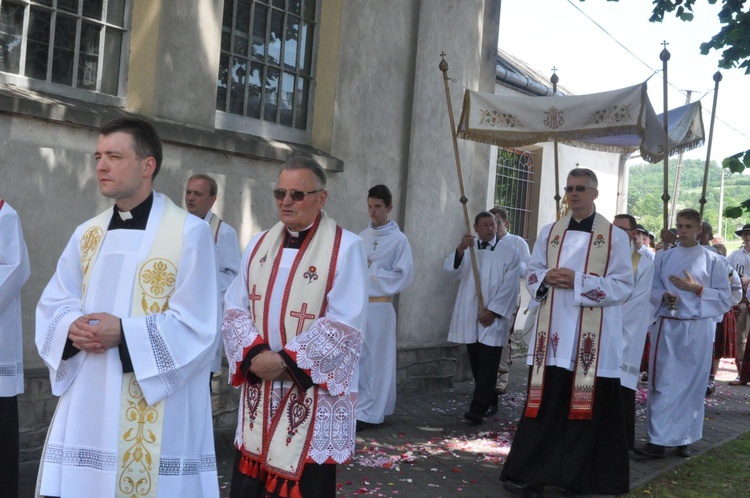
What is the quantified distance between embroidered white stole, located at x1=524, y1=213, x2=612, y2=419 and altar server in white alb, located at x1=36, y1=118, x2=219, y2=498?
355 centimetres

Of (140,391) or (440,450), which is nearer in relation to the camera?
(140,391)

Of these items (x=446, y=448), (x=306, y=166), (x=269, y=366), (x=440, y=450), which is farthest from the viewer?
(x=446, y=448)

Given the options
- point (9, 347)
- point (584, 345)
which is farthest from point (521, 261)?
point (9, 347)

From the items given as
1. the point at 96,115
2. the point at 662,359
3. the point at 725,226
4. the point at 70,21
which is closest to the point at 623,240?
the point at 662,359

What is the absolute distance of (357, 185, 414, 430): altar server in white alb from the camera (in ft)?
29.6

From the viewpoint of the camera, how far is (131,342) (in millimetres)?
3811

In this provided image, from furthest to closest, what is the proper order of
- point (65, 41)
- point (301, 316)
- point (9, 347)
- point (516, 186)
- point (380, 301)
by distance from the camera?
point (516, 186), point (380, 301), point (65, 41), point (9, 347), point (301, 316)

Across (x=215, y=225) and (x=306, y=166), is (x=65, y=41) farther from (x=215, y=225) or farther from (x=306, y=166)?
(x=306, y=166)

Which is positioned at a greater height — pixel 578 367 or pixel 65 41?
pixel 65 41

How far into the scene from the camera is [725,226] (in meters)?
98.2

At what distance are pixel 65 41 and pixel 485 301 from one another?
5453 millimetres

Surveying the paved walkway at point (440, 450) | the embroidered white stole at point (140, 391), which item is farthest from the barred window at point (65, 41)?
the embroidered white stole at point (140, 391)

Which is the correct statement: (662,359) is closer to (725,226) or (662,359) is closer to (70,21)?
(70,21)

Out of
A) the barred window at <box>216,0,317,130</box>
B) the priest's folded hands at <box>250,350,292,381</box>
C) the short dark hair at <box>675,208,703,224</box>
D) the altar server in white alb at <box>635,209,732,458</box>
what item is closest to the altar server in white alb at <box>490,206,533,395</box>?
the altar server in white alb at <box>635,209,732,458</box>
